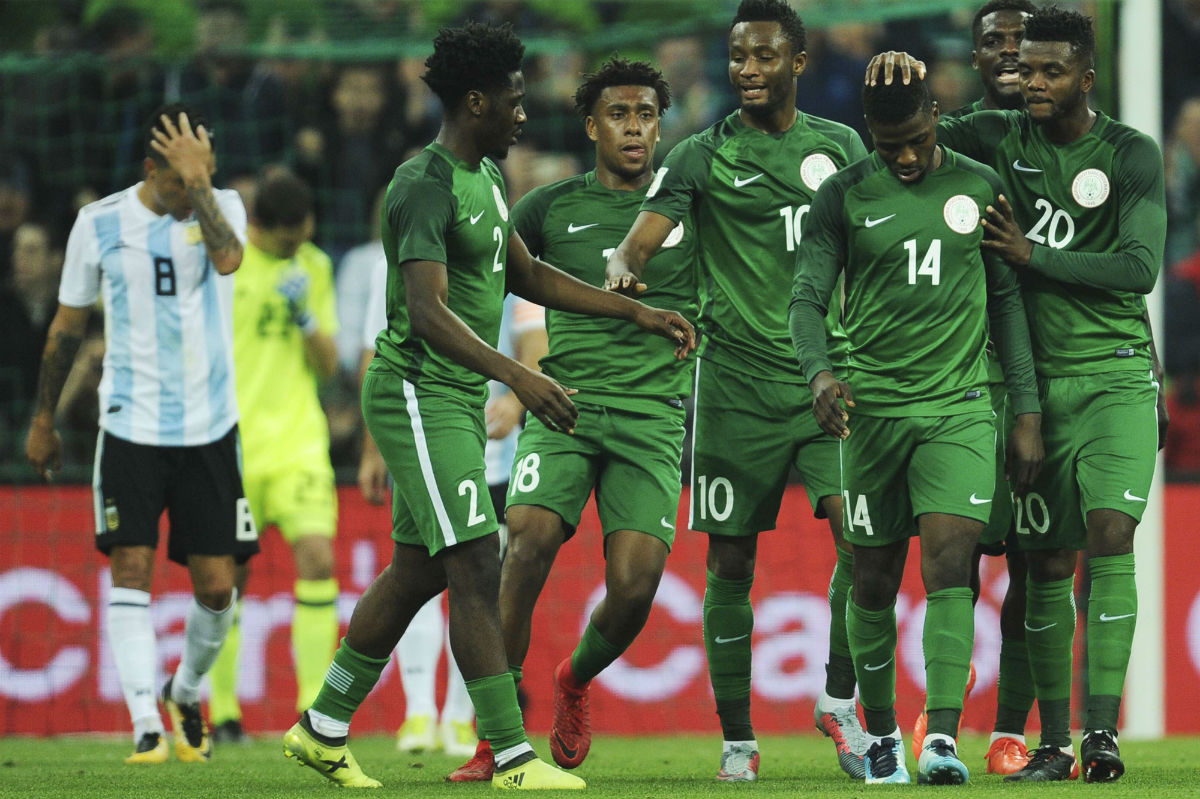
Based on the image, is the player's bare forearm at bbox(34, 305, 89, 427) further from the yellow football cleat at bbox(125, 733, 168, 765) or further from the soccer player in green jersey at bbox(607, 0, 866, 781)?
the soccer player in green jersey at bbox(607, 0, 866, 781)

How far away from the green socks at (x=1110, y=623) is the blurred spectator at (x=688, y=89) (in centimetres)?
617

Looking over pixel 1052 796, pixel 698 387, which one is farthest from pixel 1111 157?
pixel 1052 796

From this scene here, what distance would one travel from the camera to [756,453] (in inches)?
246

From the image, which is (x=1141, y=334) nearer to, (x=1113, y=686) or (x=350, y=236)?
(x=1113, y=686)

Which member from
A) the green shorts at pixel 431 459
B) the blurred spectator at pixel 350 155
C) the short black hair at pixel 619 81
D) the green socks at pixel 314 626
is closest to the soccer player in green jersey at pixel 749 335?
the short black hair at pixel 619 81

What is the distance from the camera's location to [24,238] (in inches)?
406

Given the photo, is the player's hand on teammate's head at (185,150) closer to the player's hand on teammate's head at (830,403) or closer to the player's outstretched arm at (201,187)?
the player's outstretched arm at (201,187)

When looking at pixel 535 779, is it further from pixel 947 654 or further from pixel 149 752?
pixel 149 752

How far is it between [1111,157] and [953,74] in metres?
5.35

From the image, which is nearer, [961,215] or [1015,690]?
[961,215]

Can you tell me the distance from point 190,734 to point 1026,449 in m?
3.62

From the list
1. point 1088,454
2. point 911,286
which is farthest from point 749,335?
point 1088,454

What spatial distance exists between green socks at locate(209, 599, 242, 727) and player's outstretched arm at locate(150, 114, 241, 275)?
2.03m

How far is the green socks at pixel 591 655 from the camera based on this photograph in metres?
→ 6.24
